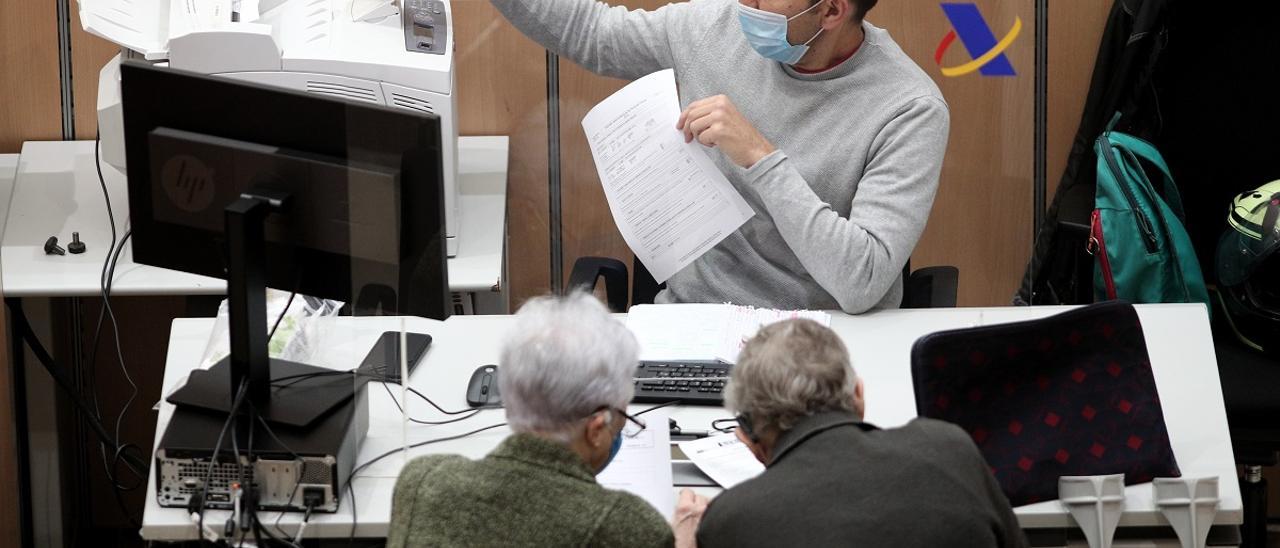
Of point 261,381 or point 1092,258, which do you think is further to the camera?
point 1092,258

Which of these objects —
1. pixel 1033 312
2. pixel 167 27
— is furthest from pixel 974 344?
pixel 167 27

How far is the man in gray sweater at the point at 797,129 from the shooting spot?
7.91ft

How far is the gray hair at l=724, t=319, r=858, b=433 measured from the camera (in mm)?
1605

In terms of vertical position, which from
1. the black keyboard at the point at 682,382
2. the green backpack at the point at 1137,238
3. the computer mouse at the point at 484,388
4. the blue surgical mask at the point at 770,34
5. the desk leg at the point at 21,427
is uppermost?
the blue surgical mask at the point at 770,34

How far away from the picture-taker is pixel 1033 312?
2.52m

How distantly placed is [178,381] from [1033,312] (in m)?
1.47

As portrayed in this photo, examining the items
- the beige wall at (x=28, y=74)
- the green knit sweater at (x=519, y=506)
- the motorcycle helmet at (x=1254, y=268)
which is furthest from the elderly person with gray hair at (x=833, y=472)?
the beige wall at (x=28, y=74)

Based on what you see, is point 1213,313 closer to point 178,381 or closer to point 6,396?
point 178,381

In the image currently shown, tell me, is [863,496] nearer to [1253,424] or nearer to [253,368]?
[253,368]

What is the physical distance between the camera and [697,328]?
2305 millimetres

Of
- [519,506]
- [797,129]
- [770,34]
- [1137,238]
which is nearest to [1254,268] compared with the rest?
[1137,238]

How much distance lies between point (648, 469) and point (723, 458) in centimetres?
12

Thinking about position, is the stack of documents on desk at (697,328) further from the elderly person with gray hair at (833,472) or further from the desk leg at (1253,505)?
the desk leg at (1253,505)

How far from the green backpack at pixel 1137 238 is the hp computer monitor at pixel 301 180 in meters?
1.53
